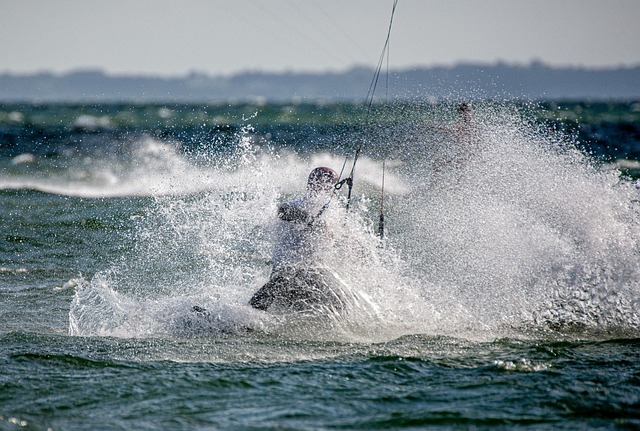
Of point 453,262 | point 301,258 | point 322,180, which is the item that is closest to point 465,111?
point 453,262

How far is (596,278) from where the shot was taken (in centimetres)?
908

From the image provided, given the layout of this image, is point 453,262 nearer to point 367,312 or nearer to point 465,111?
point 367,312

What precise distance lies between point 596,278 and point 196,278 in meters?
5.03

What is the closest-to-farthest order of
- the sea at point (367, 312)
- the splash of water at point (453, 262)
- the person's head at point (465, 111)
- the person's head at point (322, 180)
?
the sea at point (367, 312) → the splash of water at point (453, 262) → the person's head at point (322, 180) → the person's head at point (465, 111)

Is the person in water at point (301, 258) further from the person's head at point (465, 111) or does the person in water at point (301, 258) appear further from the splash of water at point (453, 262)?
the person's head at point (465, 111)

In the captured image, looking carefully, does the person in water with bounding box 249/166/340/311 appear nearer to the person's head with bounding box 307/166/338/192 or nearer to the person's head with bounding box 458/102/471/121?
the person's head with bounding box 307/166/338/192

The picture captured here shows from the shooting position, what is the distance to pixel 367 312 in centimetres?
843

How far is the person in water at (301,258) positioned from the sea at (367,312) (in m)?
0.15

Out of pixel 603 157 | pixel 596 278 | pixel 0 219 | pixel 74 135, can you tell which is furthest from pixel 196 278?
pixel 74 135

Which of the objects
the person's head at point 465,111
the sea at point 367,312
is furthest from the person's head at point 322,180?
the person's head at point 465,111

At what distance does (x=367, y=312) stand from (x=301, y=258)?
2.92ft

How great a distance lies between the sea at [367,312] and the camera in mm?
6059

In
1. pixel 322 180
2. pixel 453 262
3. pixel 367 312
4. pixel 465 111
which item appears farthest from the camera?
pixel 465 111

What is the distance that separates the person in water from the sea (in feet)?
0.49
